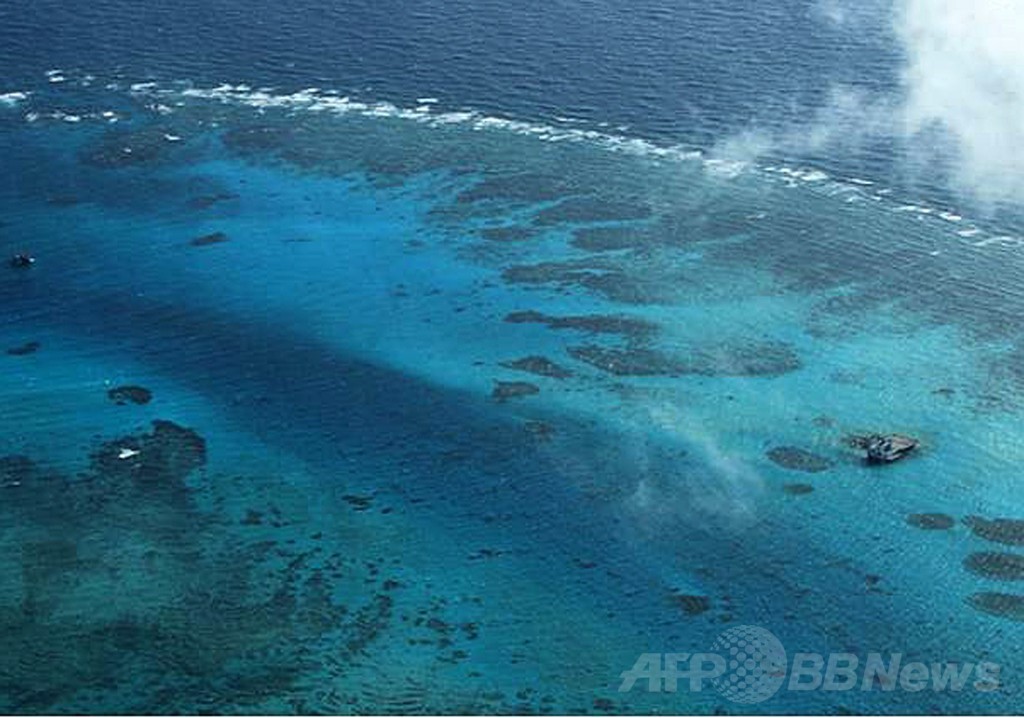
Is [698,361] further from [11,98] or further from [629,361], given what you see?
[11,98]

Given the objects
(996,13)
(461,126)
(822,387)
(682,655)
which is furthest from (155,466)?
(996,13)

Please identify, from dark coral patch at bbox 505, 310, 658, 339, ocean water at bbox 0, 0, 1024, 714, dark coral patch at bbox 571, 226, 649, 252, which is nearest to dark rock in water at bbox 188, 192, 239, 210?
ocean water at bbox 0, 0, 1024, 714

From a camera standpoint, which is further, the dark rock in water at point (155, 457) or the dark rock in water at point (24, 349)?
the dark rock in water at point (24, 349)

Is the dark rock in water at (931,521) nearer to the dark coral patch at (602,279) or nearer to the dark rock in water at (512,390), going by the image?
the dark rock in water at (512,390)

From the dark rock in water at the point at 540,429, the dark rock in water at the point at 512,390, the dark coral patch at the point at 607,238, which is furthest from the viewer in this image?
the dark coral patch at the point at 607,238

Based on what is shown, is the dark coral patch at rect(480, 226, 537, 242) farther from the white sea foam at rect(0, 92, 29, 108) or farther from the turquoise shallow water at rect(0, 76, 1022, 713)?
the white sea foam at rect(0, 92, 29, 108)

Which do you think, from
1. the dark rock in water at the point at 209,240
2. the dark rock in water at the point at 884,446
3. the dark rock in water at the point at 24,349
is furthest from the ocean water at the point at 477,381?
the dark rock in water at the point at 884,446

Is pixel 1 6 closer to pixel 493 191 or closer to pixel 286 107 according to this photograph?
pixel 286 107
